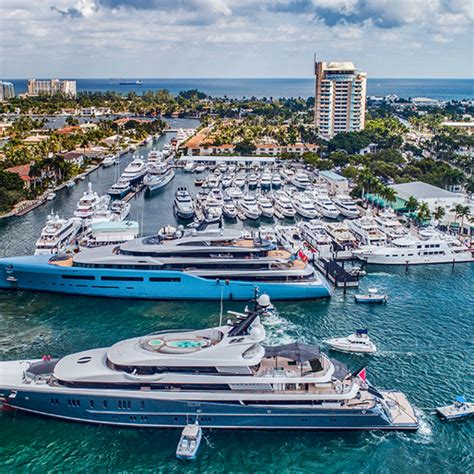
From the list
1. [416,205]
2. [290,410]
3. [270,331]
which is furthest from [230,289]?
[416,205]

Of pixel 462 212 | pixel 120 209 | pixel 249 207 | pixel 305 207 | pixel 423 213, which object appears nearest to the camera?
pixel 462 212

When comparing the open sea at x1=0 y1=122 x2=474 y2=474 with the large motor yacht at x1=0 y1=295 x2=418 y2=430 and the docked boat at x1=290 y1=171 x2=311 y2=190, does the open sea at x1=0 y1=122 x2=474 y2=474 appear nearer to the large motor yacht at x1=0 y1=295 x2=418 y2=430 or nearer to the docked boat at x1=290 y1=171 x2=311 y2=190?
the large motor yacht at x1=0 y1=295 x2=418 y2=430

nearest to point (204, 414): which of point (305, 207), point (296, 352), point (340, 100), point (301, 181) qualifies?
point (296, 352)

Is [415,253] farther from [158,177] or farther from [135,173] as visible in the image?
[135,173]

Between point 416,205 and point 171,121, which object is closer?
point 416,205

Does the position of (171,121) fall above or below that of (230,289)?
above

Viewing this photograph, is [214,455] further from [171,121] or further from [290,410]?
[171,121]

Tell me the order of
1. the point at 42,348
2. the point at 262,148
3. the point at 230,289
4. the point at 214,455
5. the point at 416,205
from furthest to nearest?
the point at 262,148 → the point at 416,205 → the point at 230,289 → the point at 42,348 → the point at 214,455
